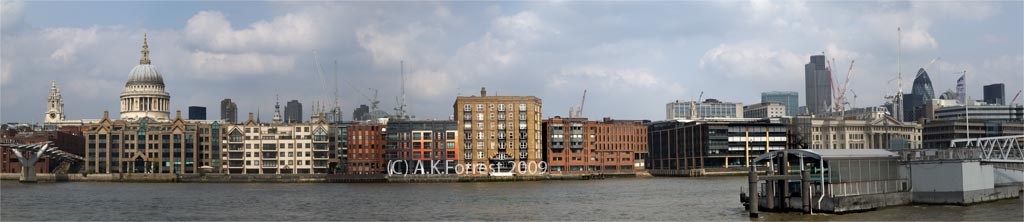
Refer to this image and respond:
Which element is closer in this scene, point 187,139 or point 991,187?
point 991,187

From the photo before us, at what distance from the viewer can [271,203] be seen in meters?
101

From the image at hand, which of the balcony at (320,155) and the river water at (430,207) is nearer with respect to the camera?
the river water at (430,207)

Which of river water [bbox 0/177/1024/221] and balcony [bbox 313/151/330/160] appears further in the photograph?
balcony [bbox 313/151/330/160]

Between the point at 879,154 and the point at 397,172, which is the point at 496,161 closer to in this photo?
the point at 397,172

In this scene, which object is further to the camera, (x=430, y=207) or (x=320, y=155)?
(x=320, y=155)

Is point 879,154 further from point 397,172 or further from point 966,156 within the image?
point 397,172

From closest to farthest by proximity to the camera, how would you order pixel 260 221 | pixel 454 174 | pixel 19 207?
pixel 260 221 → pixel 19 207 → pixel 454 174

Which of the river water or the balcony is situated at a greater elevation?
the balcony

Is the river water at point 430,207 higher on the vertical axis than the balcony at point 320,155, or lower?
lower

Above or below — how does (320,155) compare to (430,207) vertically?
above

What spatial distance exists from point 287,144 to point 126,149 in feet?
90.0

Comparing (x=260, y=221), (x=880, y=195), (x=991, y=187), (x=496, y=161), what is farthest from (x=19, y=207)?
(x=496, y=161)

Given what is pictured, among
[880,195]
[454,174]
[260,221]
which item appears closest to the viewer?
[880,195]

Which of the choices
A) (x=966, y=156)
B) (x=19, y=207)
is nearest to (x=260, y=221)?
(x=19, y=207)
